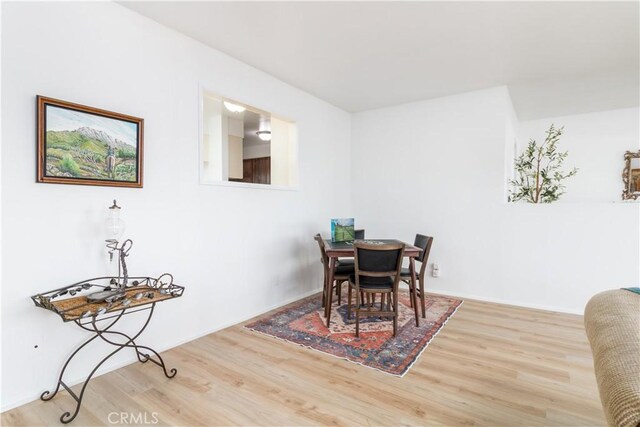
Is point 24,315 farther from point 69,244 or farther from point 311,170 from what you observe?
point 311,170

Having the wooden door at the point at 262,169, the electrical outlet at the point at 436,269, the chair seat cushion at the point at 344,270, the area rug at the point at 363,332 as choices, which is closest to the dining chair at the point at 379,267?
the area rug at the point at 363,332

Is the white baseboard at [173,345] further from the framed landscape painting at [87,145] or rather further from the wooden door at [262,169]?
the wooden door at [262,169]

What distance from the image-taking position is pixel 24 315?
1.90m

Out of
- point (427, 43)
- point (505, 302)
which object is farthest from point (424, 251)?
point (427, 43)

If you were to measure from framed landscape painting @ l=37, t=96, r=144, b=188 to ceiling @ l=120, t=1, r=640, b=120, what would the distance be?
874 mm

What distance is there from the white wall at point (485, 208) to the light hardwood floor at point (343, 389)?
109 centimetres

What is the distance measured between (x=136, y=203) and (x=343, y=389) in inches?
78.0

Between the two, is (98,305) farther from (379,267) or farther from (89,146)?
(379,267)

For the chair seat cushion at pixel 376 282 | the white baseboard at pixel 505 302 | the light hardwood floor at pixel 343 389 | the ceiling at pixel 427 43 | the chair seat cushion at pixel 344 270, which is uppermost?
the ceiling at pixel 427 43

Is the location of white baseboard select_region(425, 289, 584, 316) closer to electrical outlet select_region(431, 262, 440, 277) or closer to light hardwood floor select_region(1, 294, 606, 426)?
electrical outlet select_region(431, 262, 440, 277)

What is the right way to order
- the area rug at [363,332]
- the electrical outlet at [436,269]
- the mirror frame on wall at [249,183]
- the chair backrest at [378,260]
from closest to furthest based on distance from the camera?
the area rug at [363,332] < the chair backrest at [378,260] < the mirror frame on wall at [249,183] < the electrical outlet at [436,269]

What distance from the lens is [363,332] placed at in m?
2.95

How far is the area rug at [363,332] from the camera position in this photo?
8.15 ft

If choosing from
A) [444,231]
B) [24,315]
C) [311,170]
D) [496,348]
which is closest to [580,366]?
[496,348]
